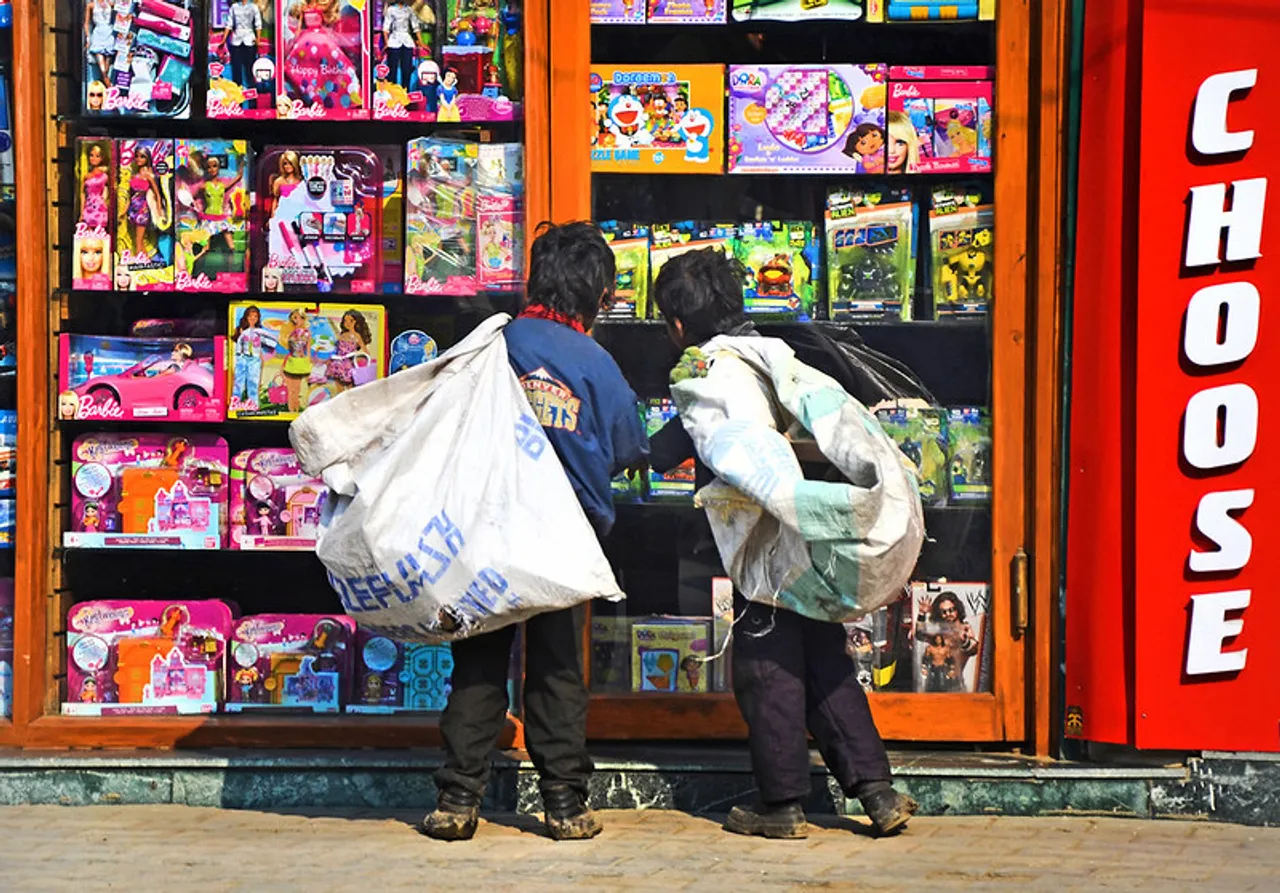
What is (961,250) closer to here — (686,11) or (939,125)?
(939,125)

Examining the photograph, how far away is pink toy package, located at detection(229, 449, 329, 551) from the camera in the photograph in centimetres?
618

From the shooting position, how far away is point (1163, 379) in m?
5.56

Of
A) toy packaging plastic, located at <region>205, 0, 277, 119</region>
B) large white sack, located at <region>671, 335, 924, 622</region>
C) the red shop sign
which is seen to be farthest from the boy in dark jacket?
toy packaging plastic, located at <region>205, 0, 277, 119</region>

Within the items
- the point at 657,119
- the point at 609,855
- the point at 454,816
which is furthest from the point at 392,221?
the point at 609,855

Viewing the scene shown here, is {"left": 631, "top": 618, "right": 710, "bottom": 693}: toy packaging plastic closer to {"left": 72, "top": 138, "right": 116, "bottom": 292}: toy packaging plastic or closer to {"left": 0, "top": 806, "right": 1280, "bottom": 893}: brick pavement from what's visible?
{"left": 0, "top": 806, "right": 1280, "bottom": 893}: brick pavement

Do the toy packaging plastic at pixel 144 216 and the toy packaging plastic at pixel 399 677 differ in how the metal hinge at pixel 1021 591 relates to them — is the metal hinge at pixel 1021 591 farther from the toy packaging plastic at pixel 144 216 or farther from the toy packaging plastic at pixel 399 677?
the toy packaging plastic at pixel 144 216

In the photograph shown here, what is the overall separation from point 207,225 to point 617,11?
156cm

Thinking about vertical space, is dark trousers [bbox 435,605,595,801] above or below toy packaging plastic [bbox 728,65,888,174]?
below

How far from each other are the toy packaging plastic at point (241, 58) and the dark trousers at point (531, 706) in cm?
206

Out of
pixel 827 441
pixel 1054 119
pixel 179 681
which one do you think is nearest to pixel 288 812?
pixel 179 681

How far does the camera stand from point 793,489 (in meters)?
5.02

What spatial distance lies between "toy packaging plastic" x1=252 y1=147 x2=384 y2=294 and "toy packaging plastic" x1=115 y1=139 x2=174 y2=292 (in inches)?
12.0

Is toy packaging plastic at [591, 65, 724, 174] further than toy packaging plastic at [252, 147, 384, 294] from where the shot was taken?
No

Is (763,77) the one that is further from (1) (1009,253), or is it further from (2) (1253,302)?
(2) (1253,302)
